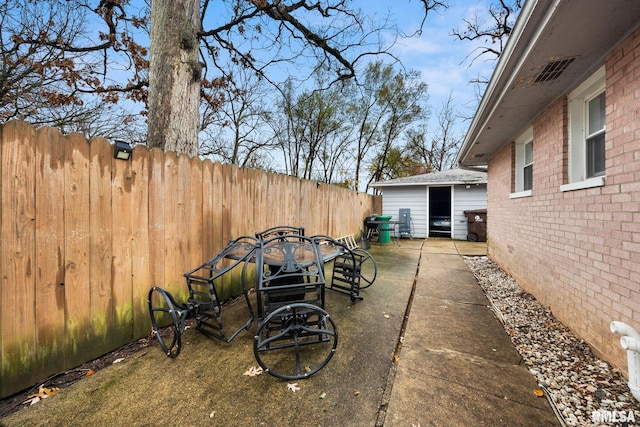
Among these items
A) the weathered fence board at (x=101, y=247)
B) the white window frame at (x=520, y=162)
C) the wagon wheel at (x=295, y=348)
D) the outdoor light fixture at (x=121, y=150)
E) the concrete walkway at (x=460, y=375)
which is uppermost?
the white window frame at (x=520, y=162)

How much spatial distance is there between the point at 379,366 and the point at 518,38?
2.97 m

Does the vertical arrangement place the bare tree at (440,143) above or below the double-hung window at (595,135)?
above

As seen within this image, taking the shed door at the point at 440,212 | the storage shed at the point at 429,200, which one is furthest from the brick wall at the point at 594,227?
the shed door at the point at 440,212

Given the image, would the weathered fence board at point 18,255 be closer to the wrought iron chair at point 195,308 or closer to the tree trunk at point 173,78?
the wrought iron chair at point 195,308

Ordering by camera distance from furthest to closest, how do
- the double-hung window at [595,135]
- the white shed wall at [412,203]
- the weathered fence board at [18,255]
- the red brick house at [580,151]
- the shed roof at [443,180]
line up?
the white shed wall at [412,203] < the shed roof at [443,180] < the double-hung window at [595,135] < the red brick house at [580,151] < the weathered fence board at [18,255]

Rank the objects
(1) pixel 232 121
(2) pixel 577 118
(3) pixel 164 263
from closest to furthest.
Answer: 1. (3) pixel 164 263
2. (2) pixel 577 118
3. (1) pixel 232 121

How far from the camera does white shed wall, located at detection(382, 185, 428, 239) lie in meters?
10.8

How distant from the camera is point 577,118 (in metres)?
2.92

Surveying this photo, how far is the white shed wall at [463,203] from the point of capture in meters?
9.93

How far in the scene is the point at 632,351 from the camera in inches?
66.8

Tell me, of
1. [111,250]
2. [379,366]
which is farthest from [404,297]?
[111,250]

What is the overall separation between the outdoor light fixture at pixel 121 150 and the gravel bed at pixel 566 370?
12.3 ft

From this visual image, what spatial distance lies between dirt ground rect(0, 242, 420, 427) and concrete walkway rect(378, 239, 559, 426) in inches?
6.6

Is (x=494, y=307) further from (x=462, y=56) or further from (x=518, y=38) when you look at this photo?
(x=462, y=56)
